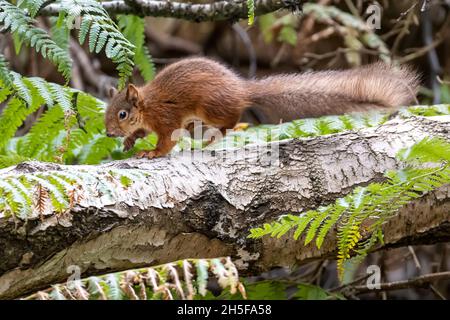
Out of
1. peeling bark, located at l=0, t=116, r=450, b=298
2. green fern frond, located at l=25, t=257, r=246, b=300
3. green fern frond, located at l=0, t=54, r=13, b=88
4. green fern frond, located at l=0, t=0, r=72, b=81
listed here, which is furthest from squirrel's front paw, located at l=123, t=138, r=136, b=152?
green fern frond, located at l=25, t=257, r=246, b=300

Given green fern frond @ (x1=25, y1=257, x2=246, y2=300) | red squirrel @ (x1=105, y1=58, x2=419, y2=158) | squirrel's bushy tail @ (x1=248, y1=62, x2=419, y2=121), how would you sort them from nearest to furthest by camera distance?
1. green fern frond @ (x1=25, y1=257, x2=246, y2=300)
2. squirrel's bushy tail @ (x1=248, y1=62, x2=419, y2=121)
3. red squirrel @ (x1=105, y1=58, x2=419, y2=158)

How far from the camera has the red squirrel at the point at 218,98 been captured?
117 inches

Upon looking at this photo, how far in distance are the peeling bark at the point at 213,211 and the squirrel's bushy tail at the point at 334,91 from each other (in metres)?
0.29

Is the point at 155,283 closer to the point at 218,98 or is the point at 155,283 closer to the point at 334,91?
the point at 334,91

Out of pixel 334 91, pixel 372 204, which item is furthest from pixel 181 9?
pixel 372 204

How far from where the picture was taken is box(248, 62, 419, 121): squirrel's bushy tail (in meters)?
2.86

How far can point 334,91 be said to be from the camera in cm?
300

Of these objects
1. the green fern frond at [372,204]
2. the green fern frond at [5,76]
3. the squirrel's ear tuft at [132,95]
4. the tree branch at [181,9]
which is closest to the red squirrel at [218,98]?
the squirrel's ear tuft at [132,95]

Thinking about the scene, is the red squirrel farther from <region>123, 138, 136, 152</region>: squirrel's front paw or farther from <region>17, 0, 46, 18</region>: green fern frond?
<region>17, 0, 46, 18</region>: green fern frond
